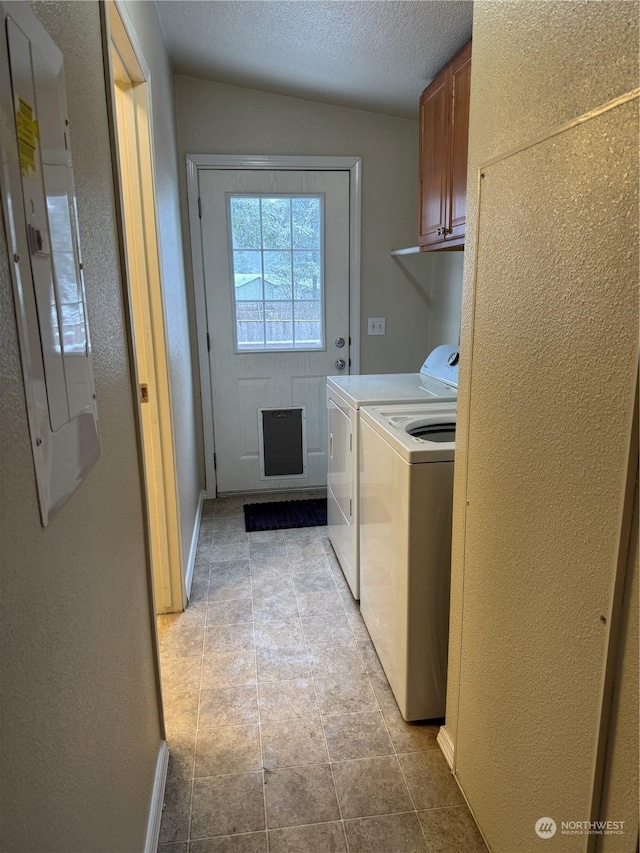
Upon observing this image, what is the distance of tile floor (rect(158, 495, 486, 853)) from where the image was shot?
147 cm

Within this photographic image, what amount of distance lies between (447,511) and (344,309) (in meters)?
2.21

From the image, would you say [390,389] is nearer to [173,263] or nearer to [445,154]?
[445,154]

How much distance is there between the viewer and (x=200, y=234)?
11.2 feet

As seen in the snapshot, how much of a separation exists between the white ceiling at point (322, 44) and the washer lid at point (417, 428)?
4.79ft

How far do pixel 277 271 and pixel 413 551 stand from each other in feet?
7.66

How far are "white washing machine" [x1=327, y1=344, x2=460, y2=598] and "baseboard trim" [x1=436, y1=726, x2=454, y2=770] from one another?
0.80 m

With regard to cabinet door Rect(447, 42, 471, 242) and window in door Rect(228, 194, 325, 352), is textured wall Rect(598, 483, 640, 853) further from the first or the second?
window in door Rect(228, 194, 325, 352)

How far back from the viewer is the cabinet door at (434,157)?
245 cm

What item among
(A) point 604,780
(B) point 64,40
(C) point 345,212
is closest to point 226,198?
(C) point 345,212

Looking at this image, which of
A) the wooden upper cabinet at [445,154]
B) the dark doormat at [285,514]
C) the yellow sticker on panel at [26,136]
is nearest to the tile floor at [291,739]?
the dark doormat at [285,514]

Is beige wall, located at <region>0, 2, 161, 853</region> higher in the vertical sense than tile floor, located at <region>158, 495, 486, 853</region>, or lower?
higher

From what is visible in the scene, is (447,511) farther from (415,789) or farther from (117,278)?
(117,278)

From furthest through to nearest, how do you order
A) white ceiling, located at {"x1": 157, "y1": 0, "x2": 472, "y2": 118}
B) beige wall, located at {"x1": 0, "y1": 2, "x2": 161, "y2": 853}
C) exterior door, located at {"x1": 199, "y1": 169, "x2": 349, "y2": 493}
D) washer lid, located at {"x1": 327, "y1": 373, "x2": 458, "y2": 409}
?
1. exterior door, located at {"x1": 199, "y1": 169, "x2": 349, "y2": 493}
2. washer lid, located at {"x1": 327, "y1": 373, "x2": 458, "y2": 409}
3. white ceiling, located at {"x1": 157, "y1": 0, "x2": 472, "y2": 118}
4. beige wall, located at {"x1": 0, "y1": 2, "x2": 161, "y2": 853}

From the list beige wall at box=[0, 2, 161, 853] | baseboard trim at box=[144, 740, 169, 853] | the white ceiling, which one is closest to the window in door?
the white ceiling
